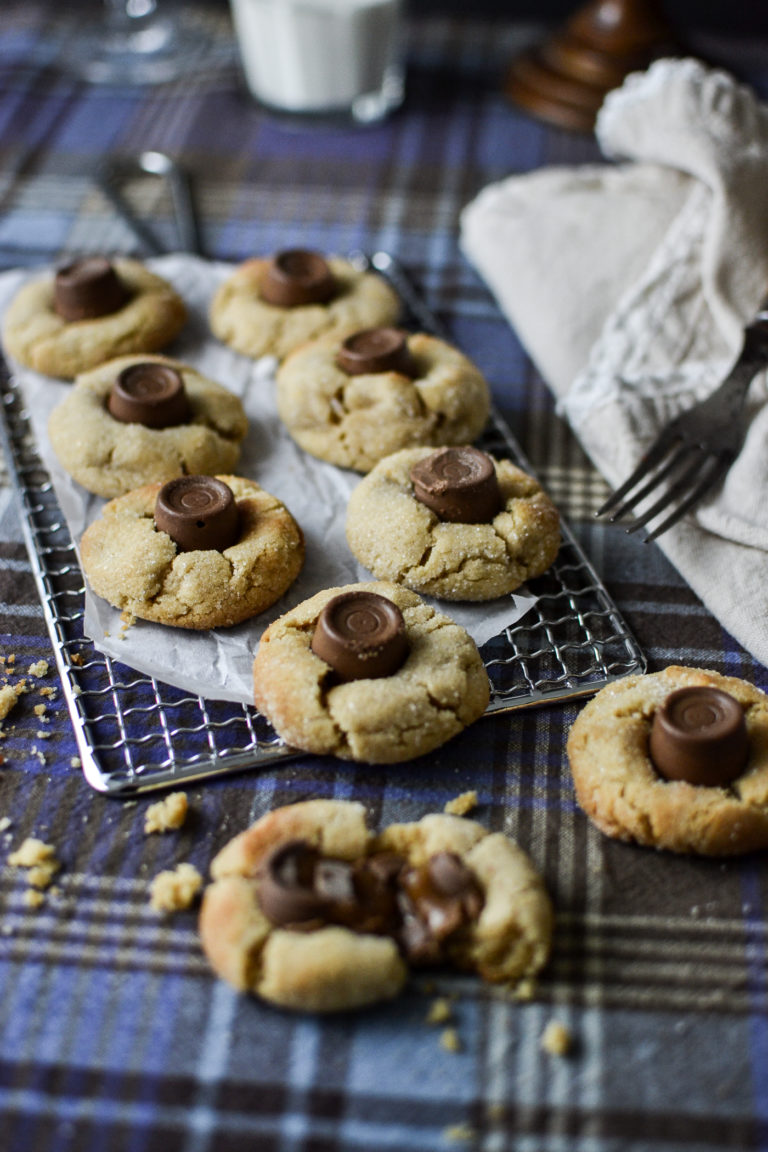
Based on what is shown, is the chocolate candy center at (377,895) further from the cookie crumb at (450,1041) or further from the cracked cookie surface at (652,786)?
the cracked cookie surface at (652,786)

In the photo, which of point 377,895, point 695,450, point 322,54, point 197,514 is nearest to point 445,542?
point 197,514

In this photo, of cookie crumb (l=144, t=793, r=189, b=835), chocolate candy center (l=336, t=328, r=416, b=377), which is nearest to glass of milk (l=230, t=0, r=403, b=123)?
chocolate candy center (l=336, t=328, r=416, b=377)

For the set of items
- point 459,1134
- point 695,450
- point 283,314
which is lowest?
point 459,1134

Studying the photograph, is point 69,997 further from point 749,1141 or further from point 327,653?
point 749,1141

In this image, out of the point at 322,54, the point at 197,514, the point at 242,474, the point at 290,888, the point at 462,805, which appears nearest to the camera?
the point at 290,888

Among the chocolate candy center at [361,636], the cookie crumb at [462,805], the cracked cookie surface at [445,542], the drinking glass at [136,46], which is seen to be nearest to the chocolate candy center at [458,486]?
the cracked cookie surface at [445,542]

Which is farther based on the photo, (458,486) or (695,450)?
(695,450)

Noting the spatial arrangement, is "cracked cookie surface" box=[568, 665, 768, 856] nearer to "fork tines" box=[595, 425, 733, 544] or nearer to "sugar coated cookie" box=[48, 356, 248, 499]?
"fork tines" box=[595, 425, 733, 544]

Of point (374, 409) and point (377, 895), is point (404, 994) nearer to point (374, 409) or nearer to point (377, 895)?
point (377, 895)
